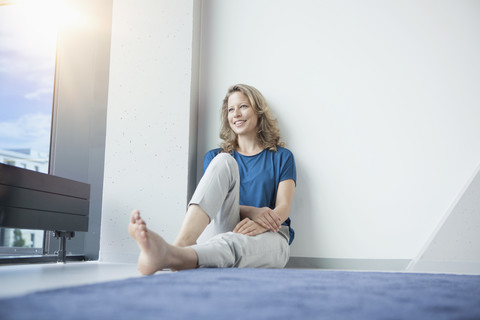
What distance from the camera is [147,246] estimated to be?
1291 mm

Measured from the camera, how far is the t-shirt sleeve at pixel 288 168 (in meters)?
2.41

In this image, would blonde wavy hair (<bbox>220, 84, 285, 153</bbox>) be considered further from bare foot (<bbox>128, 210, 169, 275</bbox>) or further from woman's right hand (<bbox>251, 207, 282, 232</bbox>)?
bare foot (<bbox>128, 210, 169, 275</bbox>)

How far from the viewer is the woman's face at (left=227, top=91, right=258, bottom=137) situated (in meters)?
2.57

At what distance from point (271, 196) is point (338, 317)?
5.66ft

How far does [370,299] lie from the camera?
2.91 feet

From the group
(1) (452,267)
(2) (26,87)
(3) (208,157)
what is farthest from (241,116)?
(2) (26,87)

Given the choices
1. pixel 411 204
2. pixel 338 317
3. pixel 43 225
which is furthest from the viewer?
pixel 411 204

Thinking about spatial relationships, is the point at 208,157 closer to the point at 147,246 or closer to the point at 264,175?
the point at 264,175

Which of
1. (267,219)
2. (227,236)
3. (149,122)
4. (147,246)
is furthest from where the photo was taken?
(149,122)

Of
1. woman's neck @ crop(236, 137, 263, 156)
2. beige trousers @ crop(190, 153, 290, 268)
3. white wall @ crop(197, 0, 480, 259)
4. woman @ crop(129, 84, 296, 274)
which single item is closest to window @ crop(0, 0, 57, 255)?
white wall @ crop(197, 0, 480, 259)

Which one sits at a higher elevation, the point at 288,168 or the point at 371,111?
the point at 371,111

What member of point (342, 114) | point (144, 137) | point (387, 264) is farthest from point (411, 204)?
point (144, 137)

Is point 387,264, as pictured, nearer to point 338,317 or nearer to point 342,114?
point 342,114

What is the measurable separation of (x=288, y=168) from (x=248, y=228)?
67 centimetres
